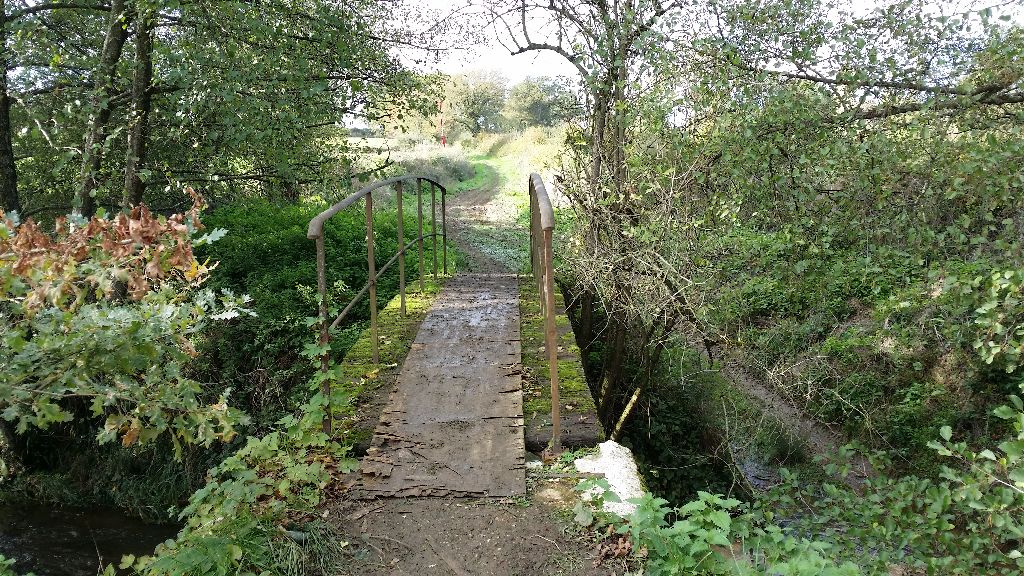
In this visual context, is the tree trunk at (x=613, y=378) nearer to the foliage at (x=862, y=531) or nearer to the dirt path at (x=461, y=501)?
the dirt path at (x=461, y=501)

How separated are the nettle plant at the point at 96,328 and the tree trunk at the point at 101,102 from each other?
4302 mm

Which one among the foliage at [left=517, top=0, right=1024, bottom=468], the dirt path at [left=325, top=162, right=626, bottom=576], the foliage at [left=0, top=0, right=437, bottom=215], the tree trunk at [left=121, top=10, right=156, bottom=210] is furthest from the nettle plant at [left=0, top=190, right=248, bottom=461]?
the tree trunk at [left=121, top=10, right=156, bottom=210]

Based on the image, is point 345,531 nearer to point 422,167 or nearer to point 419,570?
point 419,570

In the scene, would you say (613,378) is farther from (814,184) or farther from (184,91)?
(184,91)

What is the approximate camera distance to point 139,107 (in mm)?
7121

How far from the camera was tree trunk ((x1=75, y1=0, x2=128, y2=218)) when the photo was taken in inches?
252

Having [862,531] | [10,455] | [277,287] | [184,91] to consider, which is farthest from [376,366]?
[10,455]

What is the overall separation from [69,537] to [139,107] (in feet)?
15.7

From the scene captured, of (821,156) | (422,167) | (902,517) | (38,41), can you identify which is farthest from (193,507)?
(422,167)

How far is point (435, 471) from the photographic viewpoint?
10.1 feet

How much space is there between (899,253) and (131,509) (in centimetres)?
824

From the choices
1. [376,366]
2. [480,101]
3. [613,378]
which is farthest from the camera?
[480,101]

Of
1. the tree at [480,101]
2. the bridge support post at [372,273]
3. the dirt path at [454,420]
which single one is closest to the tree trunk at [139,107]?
the bridge support post at [372,273]

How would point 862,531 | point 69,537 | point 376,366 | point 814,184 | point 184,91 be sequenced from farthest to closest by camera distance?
point 69,537, point 184,91, point 814,184, point 376,366, point 862,531
